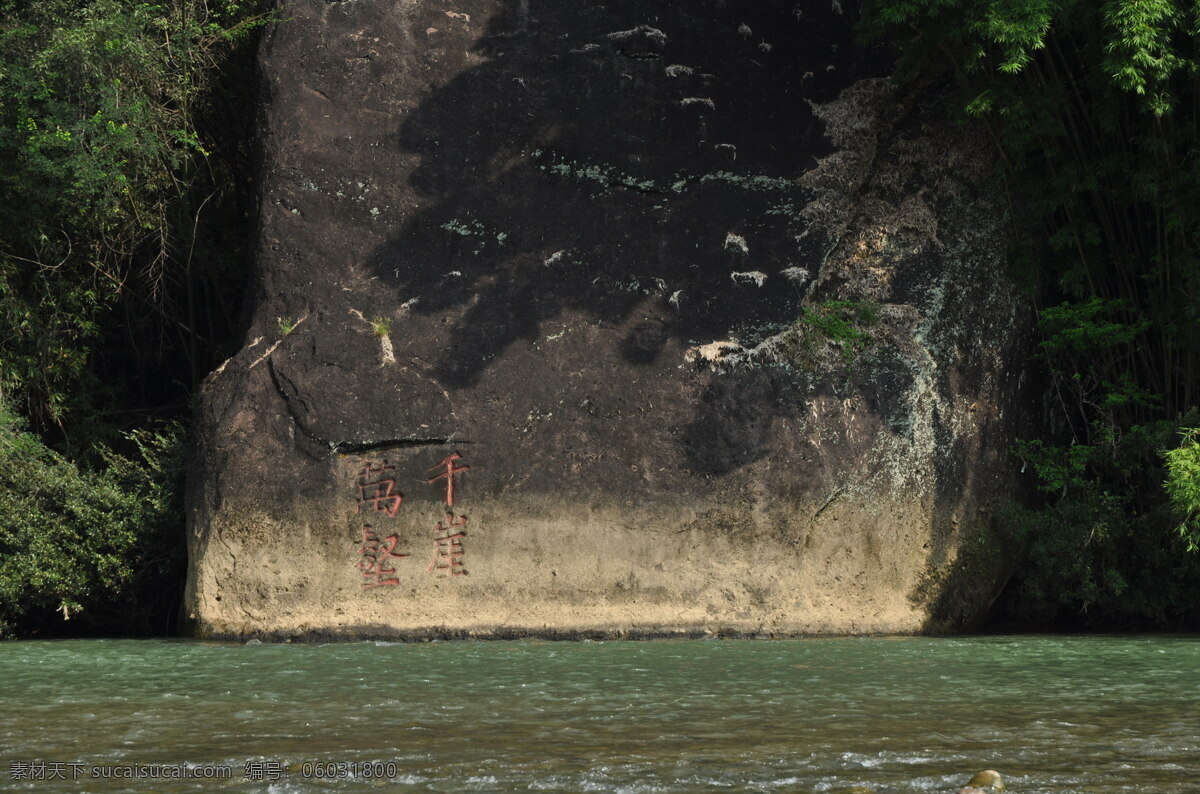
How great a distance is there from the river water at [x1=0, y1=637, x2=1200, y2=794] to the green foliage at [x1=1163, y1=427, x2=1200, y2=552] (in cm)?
61

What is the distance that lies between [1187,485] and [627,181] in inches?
143

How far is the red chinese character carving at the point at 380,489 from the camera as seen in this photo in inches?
277

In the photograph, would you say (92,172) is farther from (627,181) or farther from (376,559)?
(627,181)

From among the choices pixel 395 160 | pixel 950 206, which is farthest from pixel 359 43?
pixel 950 206

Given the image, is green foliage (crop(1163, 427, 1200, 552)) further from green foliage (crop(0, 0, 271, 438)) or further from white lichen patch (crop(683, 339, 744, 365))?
green foliage (crop(0, 0, 271, 438))

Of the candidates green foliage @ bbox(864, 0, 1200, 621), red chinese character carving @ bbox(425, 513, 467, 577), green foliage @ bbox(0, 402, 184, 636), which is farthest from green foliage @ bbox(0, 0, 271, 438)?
green foliage @ bbox(864, 0, 1200, 621)

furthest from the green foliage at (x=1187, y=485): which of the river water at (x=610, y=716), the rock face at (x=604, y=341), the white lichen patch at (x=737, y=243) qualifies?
the white lichen patch at (x=737, y=243)

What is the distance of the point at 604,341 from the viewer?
24.3 feet

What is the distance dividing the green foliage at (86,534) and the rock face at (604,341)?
71 centimetres

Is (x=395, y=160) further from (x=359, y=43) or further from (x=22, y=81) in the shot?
(x=22, y=81)

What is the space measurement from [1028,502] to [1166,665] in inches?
79.9

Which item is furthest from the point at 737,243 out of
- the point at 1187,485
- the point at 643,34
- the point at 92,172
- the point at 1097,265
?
the point at 92,172

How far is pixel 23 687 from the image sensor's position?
17.4ft

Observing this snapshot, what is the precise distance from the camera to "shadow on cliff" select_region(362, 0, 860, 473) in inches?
293
